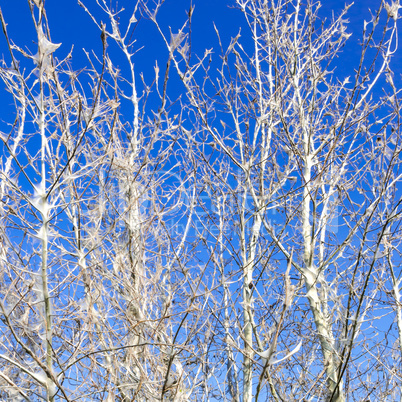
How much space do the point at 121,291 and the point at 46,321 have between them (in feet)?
5.62

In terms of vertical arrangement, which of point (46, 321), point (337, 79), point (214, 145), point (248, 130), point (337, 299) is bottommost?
point (46, 321)

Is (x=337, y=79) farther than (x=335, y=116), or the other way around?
(x=337, y=79)

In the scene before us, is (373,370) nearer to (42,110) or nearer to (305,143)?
(305,143)

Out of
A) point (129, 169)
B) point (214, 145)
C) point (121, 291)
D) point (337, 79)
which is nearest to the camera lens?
point (121, 291)

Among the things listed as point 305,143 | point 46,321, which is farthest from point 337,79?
point 46,321

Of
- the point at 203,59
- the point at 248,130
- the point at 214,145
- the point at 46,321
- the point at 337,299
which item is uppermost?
the point at 203,59

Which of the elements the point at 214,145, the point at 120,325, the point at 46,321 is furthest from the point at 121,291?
the point at 214,145

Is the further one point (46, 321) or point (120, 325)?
point (120, 325)

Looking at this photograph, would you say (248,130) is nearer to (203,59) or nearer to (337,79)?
(203,59)

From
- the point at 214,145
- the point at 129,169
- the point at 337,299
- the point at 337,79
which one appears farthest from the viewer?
the point at 337,79

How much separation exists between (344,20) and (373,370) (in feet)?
16.1

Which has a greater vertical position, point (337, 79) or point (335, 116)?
point (337, 79)

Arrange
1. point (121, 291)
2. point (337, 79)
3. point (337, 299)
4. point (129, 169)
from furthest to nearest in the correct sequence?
point (337, 79) < point (129, 169) < point (121, 291) < point (337, 299)

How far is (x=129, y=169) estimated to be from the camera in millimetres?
4996
